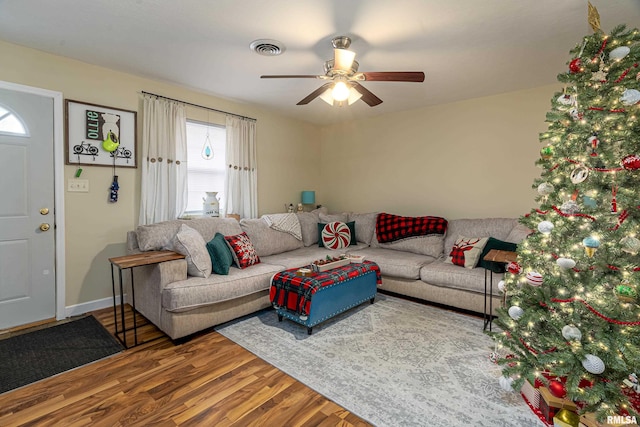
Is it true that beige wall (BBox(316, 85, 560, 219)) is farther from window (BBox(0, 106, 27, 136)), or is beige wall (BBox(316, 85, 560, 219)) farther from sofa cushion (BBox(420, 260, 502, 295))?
window (BBox(0, 106, 27, 136))

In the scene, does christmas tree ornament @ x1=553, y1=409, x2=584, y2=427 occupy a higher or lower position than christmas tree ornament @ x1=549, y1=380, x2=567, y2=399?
lower

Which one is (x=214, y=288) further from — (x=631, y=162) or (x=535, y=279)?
(x=631, y=162)

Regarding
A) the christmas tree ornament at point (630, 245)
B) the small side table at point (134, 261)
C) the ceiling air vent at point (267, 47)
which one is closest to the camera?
the christmas tree ornament at point (630, 245)

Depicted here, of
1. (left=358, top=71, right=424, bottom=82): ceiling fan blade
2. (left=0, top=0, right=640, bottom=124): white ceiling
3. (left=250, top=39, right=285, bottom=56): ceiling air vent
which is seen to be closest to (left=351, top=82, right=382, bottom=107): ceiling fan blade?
(left=358, top=71, right=424, bottom=82): ceiling fan blade

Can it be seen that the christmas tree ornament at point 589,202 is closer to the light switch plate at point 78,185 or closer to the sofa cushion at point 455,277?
the sofa cushion at point 455,277

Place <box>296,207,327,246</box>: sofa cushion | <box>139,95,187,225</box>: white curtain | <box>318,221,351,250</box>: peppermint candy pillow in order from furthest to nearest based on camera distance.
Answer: <box>296,207,327,246</box>: sofa cushion < <box>318,221,351,250</box>: peppermint candy pillow < <box>139,95,187,225</box>: white curtain

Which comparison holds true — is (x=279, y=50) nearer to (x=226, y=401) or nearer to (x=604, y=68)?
(x=604, y=68)

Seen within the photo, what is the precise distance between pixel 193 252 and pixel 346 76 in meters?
2.01

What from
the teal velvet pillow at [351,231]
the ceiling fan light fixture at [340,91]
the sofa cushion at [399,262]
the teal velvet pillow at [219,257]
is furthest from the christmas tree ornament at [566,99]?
the teal velvet pillow at [351,231]

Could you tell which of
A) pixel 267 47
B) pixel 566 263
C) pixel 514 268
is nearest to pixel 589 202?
pixel 566 263

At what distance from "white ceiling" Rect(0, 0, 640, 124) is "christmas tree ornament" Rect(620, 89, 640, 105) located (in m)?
0.94

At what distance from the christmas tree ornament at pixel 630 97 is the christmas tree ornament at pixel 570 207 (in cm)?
51

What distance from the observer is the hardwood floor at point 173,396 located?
1669mm

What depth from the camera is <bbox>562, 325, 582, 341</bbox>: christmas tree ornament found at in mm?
1479
